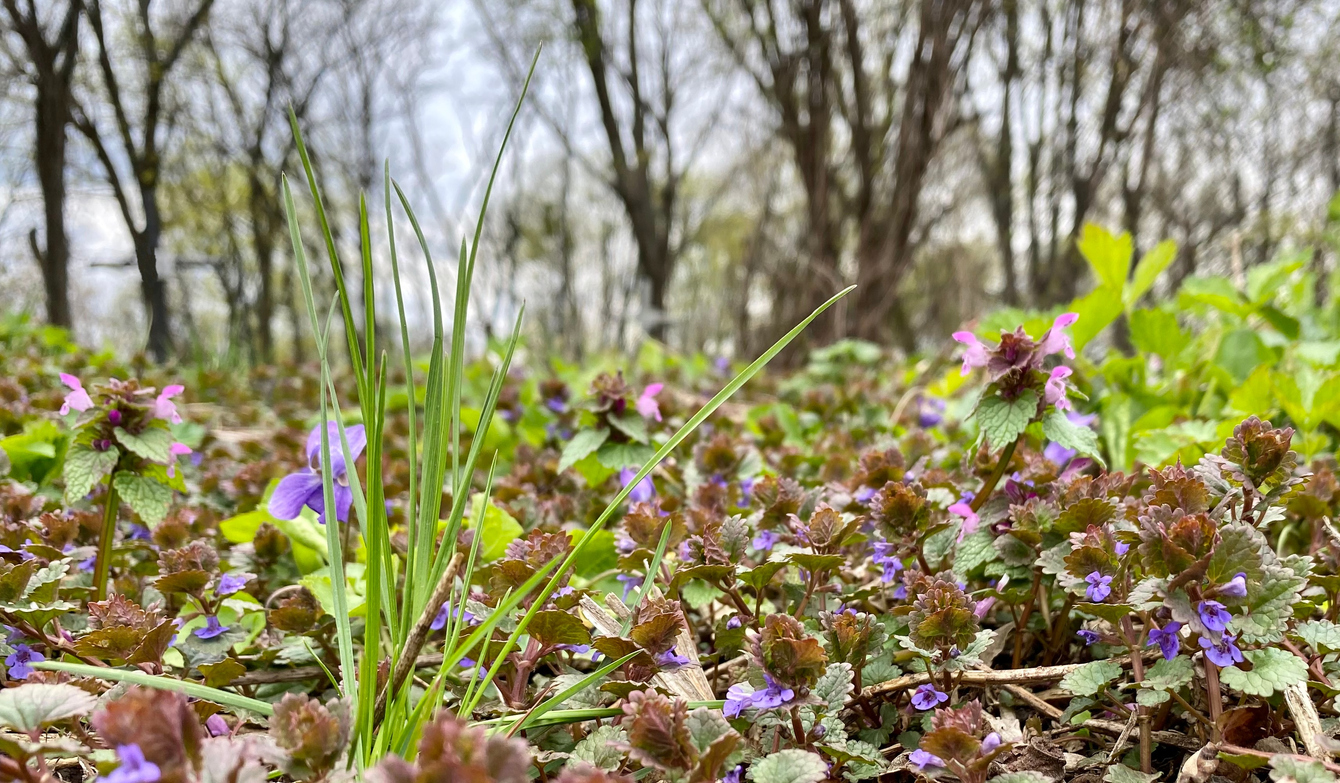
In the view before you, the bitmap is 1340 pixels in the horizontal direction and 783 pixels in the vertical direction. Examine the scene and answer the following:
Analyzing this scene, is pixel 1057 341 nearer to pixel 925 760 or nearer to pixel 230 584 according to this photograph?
pixel 925 760

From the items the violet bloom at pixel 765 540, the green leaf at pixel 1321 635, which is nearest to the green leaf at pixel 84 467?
the violet bloom at pixel 765 540

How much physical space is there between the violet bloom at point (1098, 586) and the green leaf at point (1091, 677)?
7 cm

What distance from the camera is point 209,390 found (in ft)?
13.1

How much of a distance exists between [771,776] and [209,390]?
4.06m

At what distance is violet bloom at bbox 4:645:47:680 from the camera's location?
0.93 metres

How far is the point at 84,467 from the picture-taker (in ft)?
3.71

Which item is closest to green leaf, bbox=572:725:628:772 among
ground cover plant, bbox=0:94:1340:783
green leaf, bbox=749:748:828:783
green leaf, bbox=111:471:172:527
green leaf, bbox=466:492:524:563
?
ground cover plant, bbox=0:94:1340:783

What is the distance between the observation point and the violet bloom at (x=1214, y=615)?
0.74m

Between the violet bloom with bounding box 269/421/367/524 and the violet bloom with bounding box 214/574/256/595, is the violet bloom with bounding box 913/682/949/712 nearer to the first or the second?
the violet bloom with bounding box 269/421/367/524

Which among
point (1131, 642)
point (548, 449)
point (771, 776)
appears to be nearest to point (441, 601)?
point (771, 776)

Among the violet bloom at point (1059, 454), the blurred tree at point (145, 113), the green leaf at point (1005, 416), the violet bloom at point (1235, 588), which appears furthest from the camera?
the blurred tree at point (145, 113)

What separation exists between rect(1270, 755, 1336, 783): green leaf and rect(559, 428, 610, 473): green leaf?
41.2 inches

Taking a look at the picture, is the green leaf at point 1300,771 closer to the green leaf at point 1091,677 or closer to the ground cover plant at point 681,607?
the ground cover plant at point 681,607

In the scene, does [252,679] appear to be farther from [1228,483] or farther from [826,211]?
[826,211]
